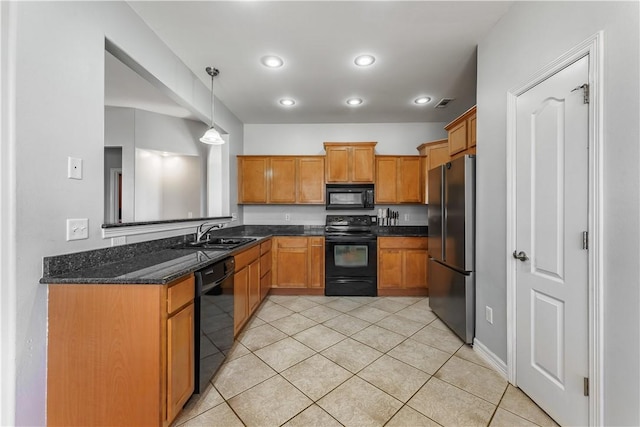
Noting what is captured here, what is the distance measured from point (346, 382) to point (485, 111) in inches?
94.7

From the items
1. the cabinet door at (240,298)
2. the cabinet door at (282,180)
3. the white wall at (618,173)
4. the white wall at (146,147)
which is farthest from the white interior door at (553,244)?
the cabinet door at (282,180)

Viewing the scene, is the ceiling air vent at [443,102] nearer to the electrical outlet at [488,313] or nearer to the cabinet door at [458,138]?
the cabinet door at [458,138]

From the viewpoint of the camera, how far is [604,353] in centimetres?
117

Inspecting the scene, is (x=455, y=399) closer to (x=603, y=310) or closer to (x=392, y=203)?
(x=603, y=310)

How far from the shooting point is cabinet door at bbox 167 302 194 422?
1302mm

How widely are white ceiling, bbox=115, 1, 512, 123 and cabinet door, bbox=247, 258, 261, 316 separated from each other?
6.12 ft

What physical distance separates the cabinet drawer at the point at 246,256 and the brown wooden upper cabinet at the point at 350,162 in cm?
167

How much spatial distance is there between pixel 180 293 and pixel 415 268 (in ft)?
10.3

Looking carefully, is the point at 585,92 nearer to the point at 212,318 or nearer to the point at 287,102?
the point at 212,318

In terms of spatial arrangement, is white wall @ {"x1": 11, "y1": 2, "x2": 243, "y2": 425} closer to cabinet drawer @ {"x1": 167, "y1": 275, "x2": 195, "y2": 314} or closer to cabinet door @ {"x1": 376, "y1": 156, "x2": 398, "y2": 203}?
cabinet drawer @ {"x1": 167, "y1": 275, "x2": 195, "y2": 314}

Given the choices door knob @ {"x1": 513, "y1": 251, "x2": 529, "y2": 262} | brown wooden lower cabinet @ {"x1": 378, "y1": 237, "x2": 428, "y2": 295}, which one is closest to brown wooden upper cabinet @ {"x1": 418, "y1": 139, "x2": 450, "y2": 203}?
brown wooden lower cabinet @ {"x1": 378, "y1": 237, "x2": 428, "y2": 295}

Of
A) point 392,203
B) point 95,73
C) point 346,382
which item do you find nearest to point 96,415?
point 346,382

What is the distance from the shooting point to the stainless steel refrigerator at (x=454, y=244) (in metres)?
2.19

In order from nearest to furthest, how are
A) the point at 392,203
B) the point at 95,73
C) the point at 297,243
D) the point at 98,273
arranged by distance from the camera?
1. the point at 98,273
2. the point at 95,73
3. the point at 297,243
4. the point at 392,203
